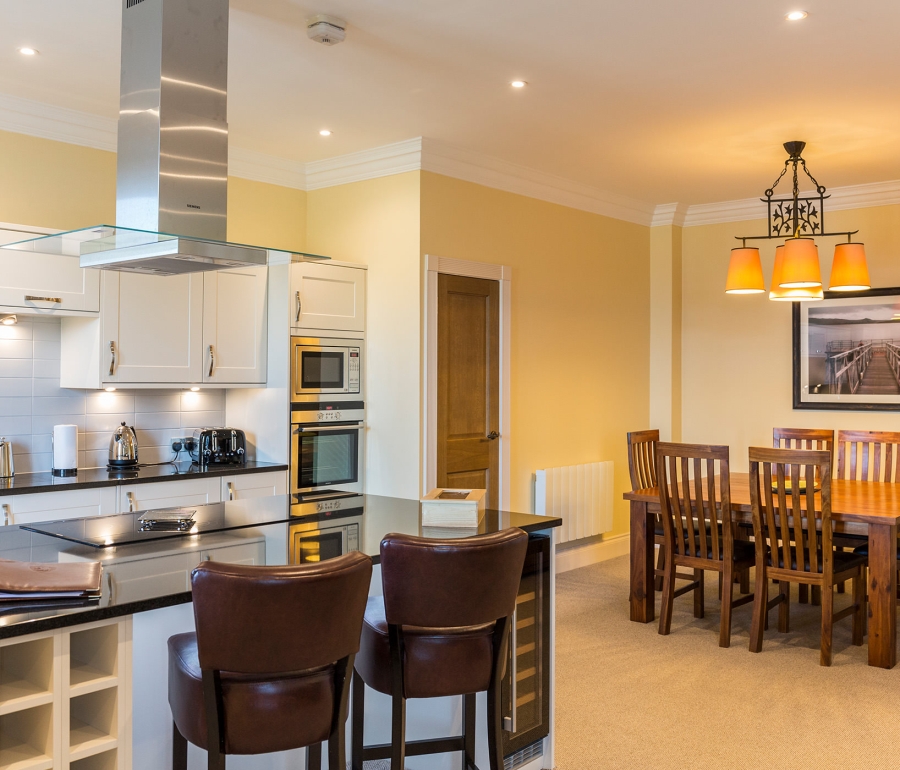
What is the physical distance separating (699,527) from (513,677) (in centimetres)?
205

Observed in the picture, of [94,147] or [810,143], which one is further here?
[810,143]

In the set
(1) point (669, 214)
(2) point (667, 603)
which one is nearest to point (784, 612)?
(2) point (667, 603)

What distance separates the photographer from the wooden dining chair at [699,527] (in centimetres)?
436

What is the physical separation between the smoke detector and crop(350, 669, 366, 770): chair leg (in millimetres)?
2364

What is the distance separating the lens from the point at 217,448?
4918 mm

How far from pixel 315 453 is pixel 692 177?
3.15m

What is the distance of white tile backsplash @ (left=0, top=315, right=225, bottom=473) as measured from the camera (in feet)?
14.1

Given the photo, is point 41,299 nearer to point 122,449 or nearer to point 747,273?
point 122,449

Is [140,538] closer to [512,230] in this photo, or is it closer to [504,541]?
[504,541]

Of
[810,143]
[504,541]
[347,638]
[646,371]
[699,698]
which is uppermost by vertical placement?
[810,143]

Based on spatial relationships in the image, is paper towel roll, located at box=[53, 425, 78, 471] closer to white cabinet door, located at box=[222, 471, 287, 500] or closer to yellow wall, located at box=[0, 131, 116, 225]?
white cabinet door, located at box=[222, 471, 287, 500]

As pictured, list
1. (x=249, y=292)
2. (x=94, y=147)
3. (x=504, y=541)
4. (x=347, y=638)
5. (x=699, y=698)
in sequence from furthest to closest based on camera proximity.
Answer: (x=249, y=292), (x=94, y=147), (x=699, y=698), (x=504, y=541), (x=347, y=638)

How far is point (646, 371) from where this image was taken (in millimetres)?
6930

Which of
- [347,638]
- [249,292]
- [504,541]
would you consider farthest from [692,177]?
[347,638]
